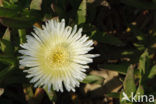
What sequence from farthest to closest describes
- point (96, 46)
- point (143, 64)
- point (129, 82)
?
1. point (96, 46)
2. point (143, 64)
3. point (129, 82)

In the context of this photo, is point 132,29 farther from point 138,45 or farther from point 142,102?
point 142,102

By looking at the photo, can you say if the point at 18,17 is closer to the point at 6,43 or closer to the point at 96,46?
the point at 6,43

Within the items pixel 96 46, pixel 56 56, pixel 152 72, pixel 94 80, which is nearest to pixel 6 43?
pixel 56 56

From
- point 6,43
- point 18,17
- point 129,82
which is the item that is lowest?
point 129,82

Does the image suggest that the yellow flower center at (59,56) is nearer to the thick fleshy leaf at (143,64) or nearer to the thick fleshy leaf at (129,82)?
the thick fleshy leaf at (129,82)

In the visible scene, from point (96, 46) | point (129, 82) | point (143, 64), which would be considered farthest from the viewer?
point (96, 46)
